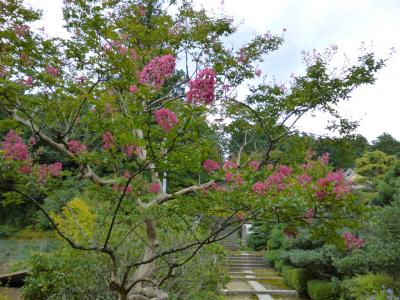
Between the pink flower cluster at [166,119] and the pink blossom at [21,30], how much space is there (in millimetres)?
2393

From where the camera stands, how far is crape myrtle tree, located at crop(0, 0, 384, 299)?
85.4 inches

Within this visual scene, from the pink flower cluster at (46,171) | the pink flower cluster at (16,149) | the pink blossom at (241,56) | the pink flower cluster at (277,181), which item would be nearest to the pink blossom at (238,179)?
the pink flower cluster at (277,181)

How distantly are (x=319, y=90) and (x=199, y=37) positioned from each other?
5.80ft

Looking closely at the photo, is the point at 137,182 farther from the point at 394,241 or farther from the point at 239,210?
the point at 394,241

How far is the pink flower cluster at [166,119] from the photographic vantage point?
6.89 ft

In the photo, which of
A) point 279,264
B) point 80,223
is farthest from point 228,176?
point 279,264

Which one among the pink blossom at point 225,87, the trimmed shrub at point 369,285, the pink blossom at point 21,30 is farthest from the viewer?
the trimmed shrub at point 369,285

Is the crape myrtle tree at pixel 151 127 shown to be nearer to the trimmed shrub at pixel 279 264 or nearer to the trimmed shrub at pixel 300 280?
the trimmed shrub at pixel 300 280

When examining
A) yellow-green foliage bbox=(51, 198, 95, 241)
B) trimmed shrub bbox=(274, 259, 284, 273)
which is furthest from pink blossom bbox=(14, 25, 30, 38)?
trimmed shrub bbox=(274, 259, 284, 273)

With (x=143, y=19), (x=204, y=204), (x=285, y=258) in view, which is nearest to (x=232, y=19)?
(x=143, y=19)

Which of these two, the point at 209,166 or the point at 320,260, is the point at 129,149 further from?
the point at 320,260

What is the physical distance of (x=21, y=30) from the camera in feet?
12.1

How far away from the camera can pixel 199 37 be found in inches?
186

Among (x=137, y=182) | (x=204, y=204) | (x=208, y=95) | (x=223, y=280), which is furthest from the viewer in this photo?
(x=223, y=280)
